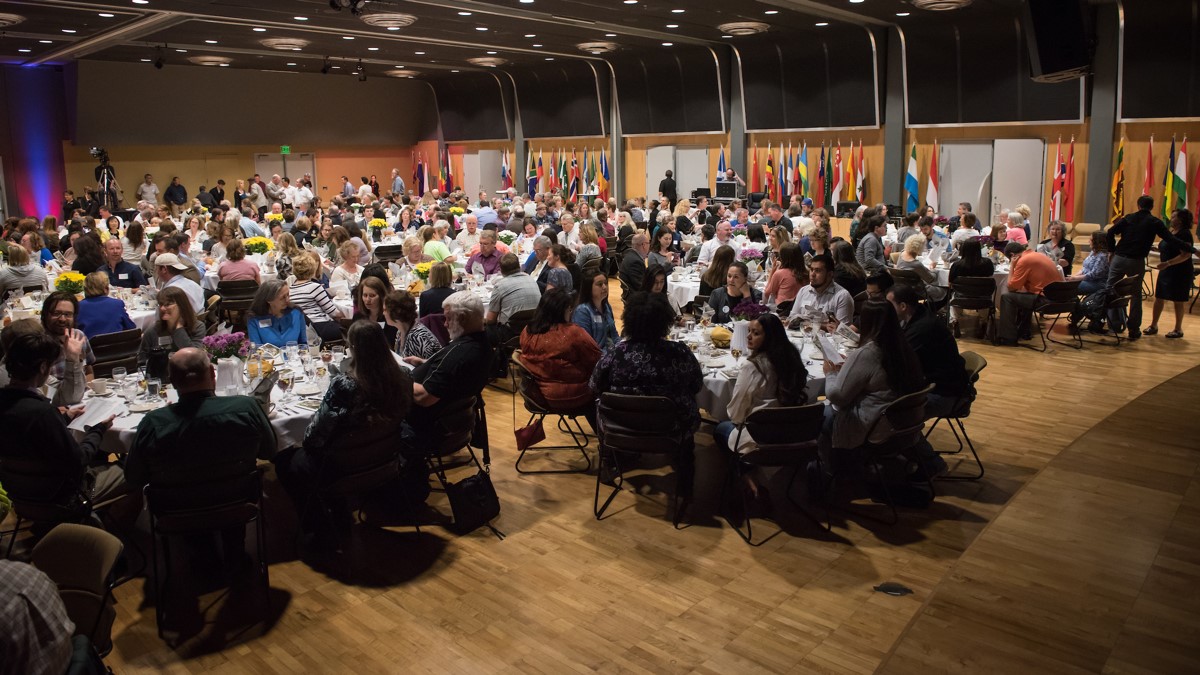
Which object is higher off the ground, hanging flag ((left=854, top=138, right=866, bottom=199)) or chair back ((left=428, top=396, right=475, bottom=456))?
hanging flag ((left=854, top=138, right=866, bottom=199))

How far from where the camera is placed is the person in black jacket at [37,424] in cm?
409

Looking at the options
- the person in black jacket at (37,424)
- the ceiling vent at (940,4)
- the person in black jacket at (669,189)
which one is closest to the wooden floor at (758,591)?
the person in black jacket at (37,424)

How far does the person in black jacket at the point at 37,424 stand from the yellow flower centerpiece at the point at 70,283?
3.40 m

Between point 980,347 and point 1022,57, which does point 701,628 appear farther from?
point 1022,57

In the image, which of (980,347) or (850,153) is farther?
(850,153)

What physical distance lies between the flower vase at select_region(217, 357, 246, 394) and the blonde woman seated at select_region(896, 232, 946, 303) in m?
6.97

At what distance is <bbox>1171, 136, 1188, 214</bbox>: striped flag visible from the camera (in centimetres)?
1365

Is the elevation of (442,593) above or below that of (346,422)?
below

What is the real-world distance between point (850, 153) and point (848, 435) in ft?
46.0

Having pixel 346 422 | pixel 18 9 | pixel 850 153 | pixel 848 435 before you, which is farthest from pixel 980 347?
pixel 18 9

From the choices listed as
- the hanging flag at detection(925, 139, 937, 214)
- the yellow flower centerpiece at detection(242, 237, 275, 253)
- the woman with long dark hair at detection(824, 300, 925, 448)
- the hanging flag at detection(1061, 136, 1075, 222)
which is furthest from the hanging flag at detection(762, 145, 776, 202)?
the woman with long dark hair at detection(824, 300, 925, 448)

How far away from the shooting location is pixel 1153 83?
13.4 m

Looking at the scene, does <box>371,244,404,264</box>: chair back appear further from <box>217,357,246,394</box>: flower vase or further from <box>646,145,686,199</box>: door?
<box>646,145,686,199</box>: door

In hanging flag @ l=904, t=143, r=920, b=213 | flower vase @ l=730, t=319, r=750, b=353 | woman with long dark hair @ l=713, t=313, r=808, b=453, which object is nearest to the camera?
woman with long dark hair @ l=713, t=313, r=808, b=453
